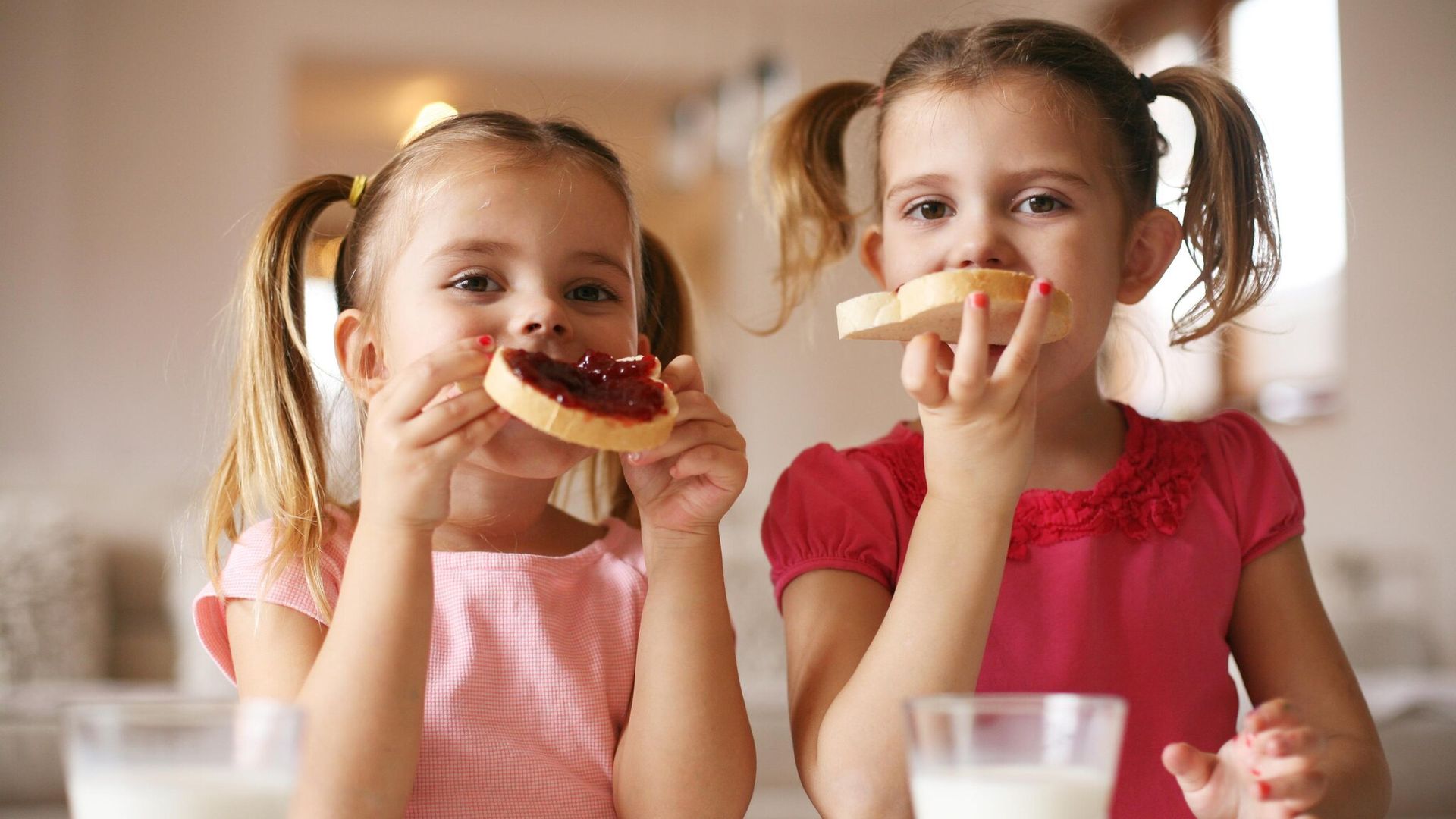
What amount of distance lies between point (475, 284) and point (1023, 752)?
796 millimetres

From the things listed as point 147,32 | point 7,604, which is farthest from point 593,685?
point 147,32

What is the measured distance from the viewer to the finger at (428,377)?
3.43ft

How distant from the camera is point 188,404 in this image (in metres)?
6.52

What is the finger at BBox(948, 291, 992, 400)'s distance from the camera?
99 centimetres

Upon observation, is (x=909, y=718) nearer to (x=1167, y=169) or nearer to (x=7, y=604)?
(x=1167, y=169)

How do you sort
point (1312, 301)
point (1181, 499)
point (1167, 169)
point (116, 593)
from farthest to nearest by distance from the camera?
point (1312, 301) → point (116, 593) → point (1167, 169) → point (1181, 499)

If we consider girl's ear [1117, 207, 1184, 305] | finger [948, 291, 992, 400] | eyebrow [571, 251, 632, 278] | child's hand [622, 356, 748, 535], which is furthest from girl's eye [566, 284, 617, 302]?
girl's ear [1117, 207, 1184, 305]

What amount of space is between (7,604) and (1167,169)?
2.87 metres

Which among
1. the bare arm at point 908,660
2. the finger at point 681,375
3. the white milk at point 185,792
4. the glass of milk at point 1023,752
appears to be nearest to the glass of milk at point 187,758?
the white milk at point 185,792

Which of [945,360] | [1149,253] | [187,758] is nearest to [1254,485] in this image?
[1149,253]

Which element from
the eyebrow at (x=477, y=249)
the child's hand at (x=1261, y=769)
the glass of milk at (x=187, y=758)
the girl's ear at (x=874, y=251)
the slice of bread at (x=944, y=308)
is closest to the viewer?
the glass of milk at (x=187, y=758)

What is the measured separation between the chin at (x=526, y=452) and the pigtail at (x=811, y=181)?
0.59 m

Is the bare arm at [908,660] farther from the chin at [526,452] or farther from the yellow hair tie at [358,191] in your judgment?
the yellow hair tie at [358,191]

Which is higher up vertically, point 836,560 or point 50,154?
point 50,154
